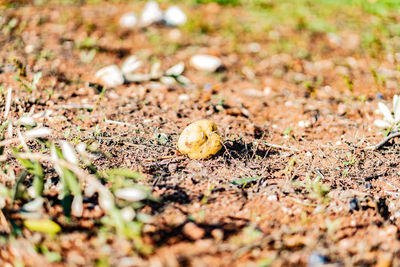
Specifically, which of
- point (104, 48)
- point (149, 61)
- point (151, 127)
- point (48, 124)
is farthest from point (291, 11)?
point (48, 124)

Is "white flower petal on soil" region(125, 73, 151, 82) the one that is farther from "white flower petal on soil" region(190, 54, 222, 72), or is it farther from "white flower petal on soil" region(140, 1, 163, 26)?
"white flower petal on soil" region(140, 1, 163, 26)

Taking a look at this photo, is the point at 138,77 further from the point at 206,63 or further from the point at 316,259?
the point at 316,259

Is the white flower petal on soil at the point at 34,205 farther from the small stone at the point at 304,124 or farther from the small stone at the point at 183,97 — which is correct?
the small stone at the point at 304,124

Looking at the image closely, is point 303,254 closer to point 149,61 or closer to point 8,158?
point 8,158

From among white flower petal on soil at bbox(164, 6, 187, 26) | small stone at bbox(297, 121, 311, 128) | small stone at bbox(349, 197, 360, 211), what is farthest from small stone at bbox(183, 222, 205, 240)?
white flower petal on soil at bbox(164, 6, 187, 26)

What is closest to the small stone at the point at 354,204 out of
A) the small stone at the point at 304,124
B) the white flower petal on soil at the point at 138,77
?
the small stone at the point at 304,124

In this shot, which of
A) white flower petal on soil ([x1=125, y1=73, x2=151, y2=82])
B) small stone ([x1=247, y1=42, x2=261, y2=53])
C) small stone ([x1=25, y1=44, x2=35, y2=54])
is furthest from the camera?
small stone ([x1=247, y1=42, x2=261, y2=53])
